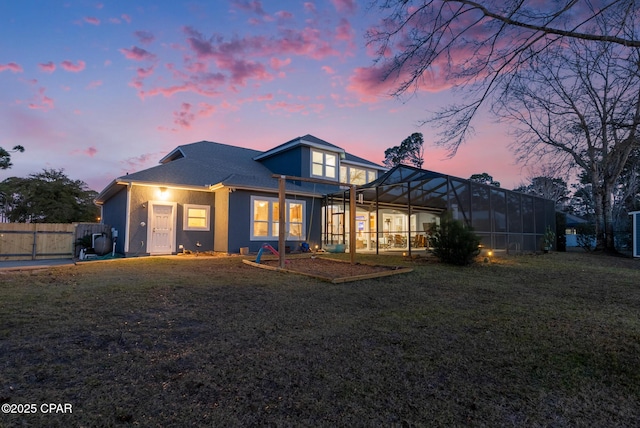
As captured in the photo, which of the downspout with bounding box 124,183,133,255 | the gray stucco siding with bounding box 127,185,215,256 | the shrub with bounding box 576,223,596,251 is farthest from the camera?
the shrub with bounding box 576,223,596,251

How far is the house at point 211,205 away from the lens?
12.0m

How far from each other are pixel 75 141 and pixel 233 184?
1207 centimetres

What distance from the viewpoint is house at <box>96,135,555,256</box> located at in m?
12.0

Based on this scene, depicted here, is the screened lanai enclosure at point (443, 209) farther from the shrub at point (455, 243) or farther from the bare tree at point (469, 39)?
the bare tree at point (469, 39)

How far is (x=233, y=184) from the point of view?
1224cm

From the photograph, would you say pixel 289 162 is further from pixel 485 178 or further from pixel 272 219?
pixel 485 178

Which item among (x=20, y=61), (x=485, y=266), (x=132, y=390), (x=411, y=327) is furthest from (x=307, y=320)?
(x=20, y=61)

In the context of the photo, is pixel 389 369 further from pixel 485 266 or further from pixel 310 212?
pixel 310 212

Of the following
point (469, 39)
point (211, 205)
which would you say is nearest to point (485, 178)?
point (211, 205)

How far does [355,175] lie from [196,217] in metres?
10.1

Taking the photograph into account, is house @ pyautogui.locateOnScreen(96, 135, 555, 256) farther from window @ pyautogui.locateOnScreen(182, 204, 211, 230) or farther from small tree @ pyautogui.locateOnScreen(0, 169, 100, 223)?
small tree @ pyautogui.locateOnScreen(0, 169, 100, 223)

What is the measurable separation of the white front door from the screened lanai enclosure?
7.00m

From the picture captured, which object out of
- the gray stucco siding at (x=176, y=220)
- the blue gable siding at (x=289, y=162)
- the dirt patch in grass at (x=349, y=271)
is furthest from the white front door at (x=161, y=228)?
the blue gable siding at (x=289, y=162)

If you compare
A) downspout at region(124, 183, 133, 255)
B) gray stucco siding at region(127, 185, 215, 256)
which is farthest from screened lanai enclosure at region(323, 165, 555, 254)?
downspout at region(124, 183, 133, 255)
